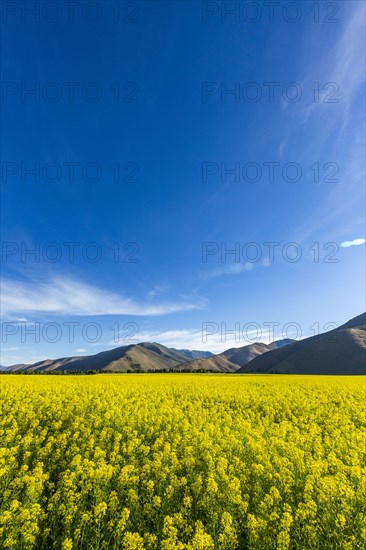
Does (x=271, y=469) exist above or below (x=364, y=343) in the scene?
above

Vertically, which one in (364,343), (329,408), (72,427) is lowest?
(364,343)

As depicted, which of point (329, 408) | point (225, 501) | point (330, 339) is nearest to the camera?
point (225, 501)

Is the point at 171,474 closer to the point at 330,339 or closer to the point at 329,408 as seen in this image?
the point at 329,408

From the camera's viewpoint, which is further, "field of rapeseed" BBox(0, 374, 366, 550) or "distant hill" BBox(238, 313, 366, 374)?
"distant hill" BBox(238, 313, 366, 374)

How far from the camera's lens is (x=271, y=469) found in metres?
6.59

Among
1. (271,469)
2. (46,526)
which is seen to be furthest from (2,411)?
(271,469)

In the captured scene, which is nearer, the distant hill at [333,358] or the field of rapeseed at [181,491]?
the field of rapeseed at [181,491]

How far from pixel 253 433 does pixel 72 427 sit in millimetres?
6473

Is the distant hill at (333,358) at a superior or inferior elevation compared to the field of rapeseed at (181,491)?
inferior

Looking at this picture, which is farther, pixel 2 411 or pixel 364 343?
pixel 364 343

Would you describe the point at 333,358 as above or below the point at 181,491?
below

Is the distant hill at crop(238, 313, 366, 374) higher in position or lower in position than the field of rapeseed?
lower

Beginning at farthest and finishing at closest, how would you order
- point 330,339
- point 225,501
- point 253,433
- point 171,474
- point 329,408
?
1. point 330,339
2. point 329,408
3. point 253,433
4. point 171,474
5. point 225,501

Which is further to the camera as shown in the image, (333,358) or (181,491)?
(333,358)
